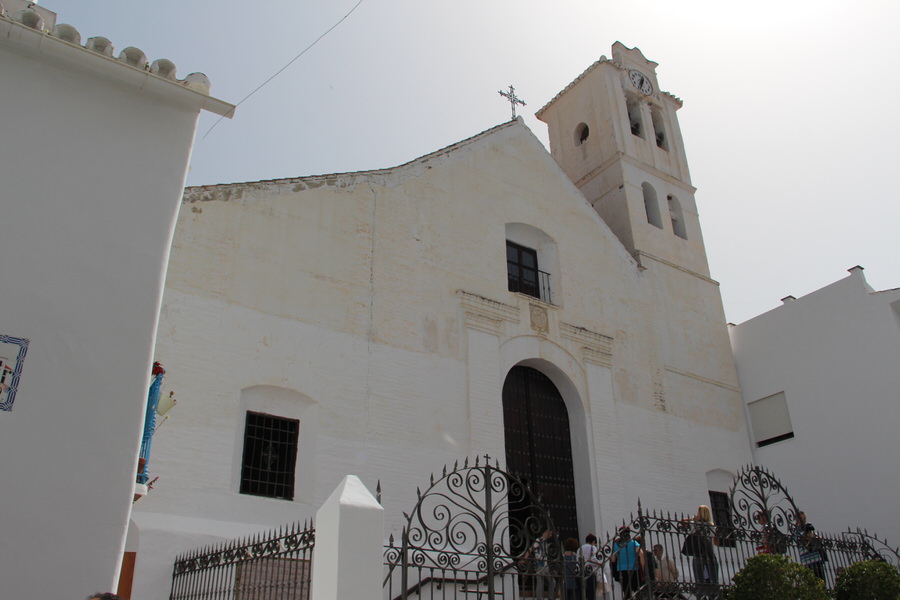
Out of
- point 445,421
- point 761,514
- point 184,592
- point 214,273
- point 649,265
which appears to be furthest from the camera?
point 649,265

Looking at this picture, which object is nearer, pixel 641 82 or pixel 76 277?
pixel 76 277

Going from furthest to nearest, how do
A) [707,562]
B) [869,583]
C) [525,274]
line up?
[525,274] < [869,583] < [707,562]

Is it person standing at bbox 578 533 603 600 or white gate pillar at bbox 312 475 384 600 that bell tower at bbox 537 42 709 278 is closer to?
person standing at bbox 578 533 603 600

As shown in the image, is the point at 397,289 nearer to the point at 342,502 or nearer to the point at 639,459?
the point at 639,459

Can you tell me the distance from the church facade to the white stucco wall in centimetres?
3

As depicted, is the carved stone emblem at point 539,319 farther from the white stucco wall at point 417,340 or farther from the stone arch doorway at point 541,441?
the stone arch doorway at point 541,441

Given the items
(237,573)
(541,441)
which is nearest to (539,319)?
(541,441)

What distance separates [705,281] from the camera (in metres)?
18.0

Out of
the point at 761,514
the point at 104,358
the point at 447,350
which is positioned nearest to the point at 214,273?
the point at 447,350

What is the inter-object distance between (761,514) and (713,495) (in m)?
6.09

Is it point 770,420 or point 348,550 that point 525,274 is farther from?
point 348,550

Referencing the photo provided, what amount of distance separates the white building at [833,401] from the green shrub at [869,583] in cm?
556

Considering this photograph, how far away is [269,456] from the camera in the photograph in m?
10.7

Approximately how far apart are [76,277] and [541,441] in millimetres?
9191
